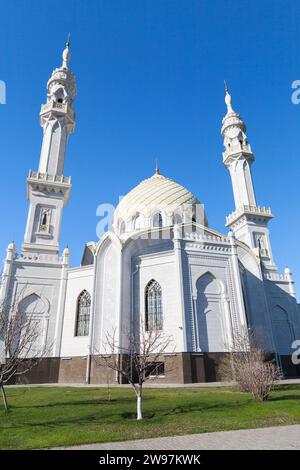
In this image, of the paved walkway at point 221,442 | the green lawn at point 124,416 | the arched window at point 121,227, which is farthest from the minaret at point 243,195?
the paved walkway at point 221,442

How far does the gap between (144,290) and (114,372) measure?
244 inches

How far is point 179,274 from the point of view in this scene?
22734mm

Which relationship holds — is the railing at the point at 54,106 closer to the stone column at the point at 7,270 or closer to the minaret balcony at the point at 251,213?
the stone column at the point at 7,270

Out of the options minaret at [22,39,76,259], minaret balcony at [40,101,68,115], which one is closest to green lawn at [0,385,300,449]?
minaret at [22,39,76,259]

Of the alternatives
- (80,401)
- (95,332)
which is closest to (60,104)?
(95,332)

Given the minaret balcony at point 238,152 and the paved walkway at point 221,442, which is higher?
the minaret balcony at point 238,152

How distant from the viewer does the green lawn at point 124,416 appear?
25.8ft

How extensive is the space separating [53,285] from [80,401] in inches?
563

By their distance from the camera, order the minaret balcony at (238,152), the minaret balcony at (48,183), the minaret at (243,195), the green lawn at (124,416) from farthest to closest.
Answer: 1. the minaret balcony at (238,152)
2. the minaret at (243,195)
3. the minaret balcony at (48,183)
4. the green lawn at (124,416)

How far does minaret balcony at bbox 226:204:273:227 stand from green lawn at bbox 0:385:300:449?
23.6 meters

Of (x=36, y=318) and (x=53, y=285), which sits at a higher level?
(x=53, y=285)

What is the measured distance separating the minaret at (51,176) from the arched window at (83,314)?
549cm

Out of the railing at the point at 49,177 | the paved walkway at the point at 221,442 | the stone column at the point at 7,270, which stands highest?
the railing at the point at 49,177
